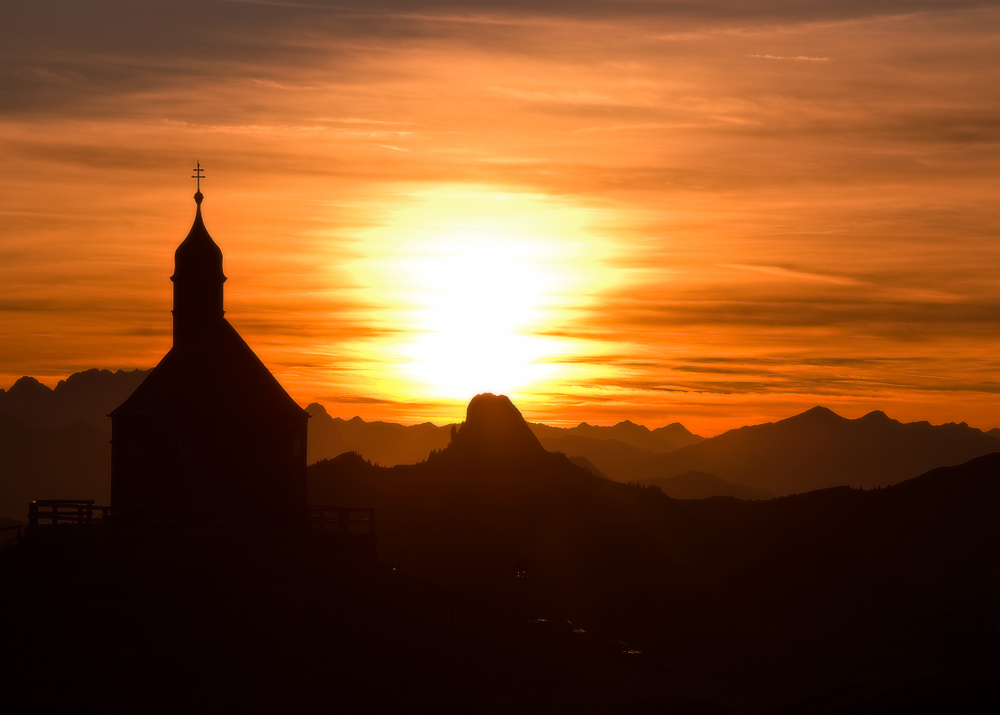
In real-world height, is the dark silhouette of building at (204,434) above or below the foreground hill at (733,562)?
above

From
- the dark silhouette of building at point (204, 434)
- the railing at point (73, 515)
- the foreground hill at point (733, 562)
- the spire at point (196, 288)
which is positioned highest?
the spire at point (196, 288)

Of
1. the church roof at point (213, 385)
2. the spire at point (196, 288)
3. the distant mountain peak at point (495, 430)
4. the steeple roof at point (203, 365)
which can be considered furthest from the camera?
the distant mountain peak at point (495, 430)

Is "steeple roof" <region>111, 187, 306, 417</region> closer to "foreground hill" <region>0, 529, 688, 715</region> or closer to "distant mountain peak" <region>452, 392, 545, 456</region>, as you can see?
"foreground hill" <region>0, 529, 688, 715</region>

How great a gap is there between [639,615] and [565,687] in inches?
3054

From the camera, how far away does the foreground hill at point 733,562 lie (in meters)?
93.1

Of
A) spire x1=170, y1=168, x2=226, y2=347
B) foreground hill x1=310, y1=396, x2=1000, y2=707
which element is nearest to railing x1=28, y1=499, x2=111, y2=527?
spire x1=170, y1=168, x2=226, y2=347

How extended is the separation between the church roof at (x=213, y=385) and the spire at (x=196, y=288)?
54 centimetres

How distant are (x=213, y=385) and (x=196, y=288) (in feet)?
15.3

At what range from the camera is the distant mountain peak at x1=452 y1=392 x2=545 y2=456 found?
17862 centimetres

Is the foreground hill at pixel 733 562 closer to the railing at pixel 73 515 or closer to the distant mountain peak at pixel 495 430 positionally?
the distant mountain peak at pixel 495 430

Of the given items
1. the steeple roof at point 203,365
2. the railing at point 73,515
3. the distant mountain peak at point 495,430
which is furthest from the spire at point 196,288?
the distant mountain peak at point 495,430

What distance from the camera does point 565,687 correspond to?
3359cm

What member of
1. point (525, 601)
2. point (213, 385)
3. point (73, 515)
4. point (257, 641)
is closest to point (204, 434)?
point (213, 385)

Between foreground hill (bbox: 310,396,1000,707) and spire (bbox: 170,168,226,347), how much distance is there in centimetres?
4485
